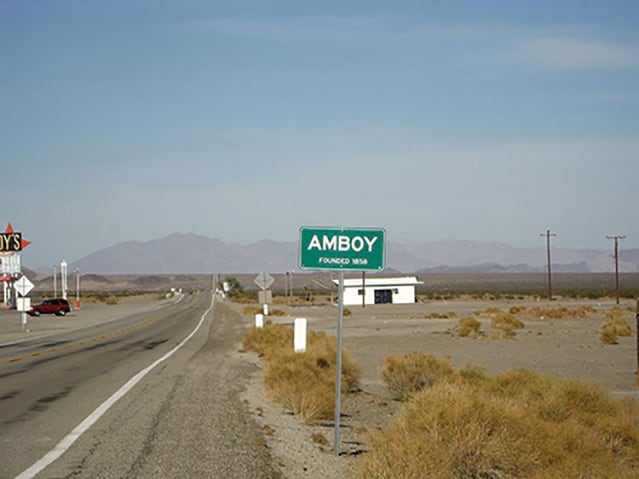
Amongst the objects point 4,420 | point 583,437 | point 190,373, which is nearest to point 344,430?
point 583,437

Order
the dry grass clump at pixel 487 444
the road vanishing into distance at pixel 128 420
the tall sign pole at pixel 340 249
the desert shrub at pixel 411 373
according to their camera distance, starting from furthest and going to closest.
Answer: the desert shrub at pixel 411 373
the tall sign pole at pixel 340 249
the road vanishing into distance at pixel 128 420
the dry grass clump at pixel 487 444

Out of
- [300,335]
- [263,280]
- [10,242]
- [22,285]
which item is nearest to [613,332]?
[263,280]

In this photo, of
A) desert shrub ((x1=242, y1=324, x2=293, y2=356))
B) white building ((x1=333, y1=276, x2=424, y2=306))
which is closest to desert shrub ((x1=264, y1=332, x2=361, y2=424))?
desert shrub ((x1=242, y1=324, x2=293, y2=356))

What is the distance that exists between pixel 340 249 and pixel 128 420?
455cm

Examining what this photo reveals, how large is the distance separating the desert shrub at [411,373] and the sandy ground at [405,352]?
0.38 metres

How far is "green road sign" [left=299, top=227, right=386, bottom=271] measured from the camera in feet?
32.6

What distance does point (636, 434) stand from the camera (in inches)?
432

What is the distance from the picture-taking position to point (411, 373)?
1773 cm

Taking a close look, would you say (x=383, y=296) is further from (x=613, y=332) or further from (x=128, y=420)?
(x=128, y=420)

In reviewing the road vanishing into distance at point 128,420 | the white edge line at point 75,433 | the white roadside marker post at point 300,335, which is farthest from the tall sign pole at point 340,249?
the white roadside marker post at point 300,335

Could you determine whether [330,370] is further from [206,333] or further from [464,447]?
[206,333]

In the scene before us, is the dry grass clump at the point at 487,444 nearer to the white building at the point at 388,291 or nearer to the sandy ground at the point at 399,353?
the sandy ground at the point at 399,353

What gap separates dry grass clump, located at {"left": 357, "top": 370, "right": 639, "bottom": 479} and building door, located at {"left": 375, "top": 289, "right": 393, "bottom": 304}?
281 feet

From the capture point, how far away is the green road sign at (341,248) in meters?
9.95
